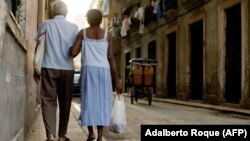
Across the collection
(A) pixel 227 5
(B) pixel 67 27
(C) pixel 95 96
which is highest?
(A) pixel 227 5

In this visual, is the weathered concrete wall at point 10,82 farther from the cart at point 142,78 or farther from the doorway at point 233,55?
the cart at point 142,78

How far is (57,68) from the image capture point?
207 inches

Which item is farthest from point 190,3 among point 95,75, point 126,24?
point 95,75

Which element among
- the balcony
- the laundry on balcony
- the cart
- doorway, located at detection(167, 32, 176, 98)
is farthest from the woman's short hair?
the laundry on balcony

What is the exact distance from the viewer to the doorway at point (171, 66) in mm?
21125

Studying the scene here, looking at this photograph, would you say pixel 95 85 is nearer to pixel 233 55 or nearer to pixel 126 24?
pixel 233 55

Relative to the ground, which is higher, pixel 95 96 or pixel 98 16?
pixel 98 16

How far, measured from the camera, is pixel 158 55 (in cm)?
2355

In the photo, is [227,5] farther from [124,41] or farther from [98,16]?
[124,41]

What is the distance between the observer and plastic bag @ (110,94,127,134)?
5398 mm

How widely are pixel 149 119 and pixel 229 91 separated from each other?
608 cm

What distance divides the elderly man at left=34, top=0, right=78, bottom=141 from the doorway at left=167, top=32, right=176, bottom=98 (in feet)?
52.2

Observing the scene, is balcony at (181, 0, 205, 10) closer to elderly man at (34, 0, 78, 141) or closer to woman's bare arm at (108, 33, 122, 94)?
woman's bare arm at (108, 33, 122, 94)

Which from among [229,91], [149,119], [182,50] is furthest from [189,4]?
→ [149,119]
